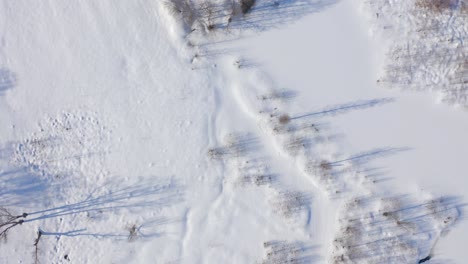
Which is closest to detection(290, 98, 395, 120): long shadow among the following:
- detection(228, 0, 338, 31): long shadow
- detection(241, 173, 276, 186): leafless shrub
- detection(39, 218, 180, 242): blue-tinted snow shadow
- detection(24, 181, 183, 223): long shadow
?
detection(241, 173, 276, 186): leafless shrub

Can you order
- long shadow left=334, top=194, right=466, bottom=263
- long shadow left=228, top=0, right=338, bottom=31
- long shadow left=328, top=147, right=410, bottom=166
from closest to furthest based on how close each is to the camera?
long shadow left=334, top=194, right=466, bottom=263 → long shadow left=328, top=147, right=410, bottom=166 → long shadow left=228, top=0, right=338, bottom=31

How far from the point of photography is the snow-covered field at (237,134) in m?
11.1

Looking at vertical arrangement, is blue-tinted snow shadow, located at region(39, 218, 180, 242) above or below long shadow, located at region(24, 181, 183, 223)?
below

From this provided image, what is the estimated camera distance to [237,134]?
11203mm

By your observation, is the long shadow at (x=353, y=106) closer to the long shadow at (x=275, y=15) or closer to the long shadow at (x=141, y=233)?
the long shadow at (x=275, y=15)

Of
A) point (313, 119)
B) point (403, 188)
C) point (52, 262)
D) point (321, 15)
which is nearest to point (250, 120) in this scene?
point (313, 119)

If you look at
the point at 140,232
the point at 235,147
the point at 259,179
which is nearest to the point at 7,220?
the point at 140,232

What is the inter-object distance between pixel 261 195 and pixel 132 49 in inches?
174

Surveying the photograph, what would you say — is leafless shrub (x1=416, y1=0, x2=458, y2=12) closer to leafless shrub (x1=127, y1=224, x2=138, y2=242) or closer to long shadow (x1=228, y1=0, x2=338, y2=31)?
long shadow (x1=228, y1=0, x2=338, y2=31)

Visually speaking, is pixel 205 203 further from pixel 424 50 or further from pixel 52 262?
pixel 424 50

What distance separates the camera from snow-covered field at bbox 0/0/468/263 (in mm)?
11078

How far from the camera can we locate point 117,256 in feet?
36.5

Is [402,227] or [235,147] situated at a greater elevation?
[235,147]

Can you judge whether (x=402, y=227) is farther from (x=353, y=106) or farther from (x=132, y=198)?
(x=132, y=198)
